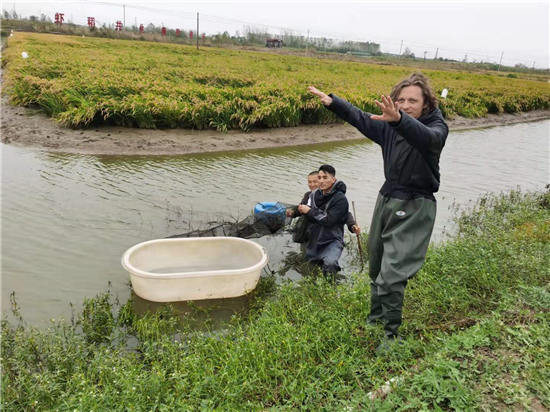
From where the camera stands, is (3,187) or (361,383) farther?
(3,187)

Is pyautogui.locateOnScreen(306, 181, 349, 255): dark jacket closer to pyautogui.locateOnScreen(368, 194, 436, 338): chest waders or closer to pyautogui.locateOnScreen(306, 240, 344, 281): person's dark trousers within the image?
pyautogui.locateOnScreen(306, 240, 344, 281): person's dark trousers

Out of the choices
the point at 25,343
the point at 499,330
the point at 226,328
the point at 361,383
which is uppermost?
the point at 499,330

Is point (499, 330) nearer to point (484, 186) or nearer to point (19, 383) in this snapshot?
point (19, 383)

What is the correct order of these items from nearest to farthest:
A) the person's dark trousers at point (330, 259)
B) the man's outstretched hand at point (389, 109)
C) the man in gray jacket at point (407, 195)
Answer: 1. the man's outstretched hand at point (389, 109)
2. the man in gray jacket at point (407, 195)
3. the person's dark trousers at point (330, 259)

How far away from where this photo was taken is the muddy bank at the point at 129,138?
360 inches

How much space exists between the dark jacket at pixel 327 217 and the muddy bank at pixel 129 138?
5634 millimetres

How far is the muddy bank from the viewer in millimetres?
9148

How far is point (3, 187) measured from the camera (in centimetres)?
657

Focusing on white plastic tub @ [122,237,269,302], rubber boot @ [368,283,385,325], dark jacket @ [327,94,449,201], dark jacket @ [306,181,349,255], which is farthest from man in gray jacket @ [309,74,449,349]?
dark jacket @ [306,181,349,255]

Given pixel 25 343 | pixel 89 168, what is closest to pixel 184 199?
pixel 89 168

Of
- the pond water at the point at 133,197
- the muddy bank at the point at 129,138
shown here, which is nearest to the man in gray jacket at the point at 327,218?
the pond water at the point at 133,197

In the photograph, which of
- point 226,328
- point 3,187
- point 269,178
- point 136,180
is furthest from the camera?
point 269,178

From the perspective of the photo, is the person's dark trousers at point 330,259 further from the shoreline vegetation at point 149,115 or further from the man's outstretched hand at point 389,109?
the shoreline vegetation at point 149,115

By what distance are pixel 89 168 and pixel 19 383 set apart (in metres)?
5.94
